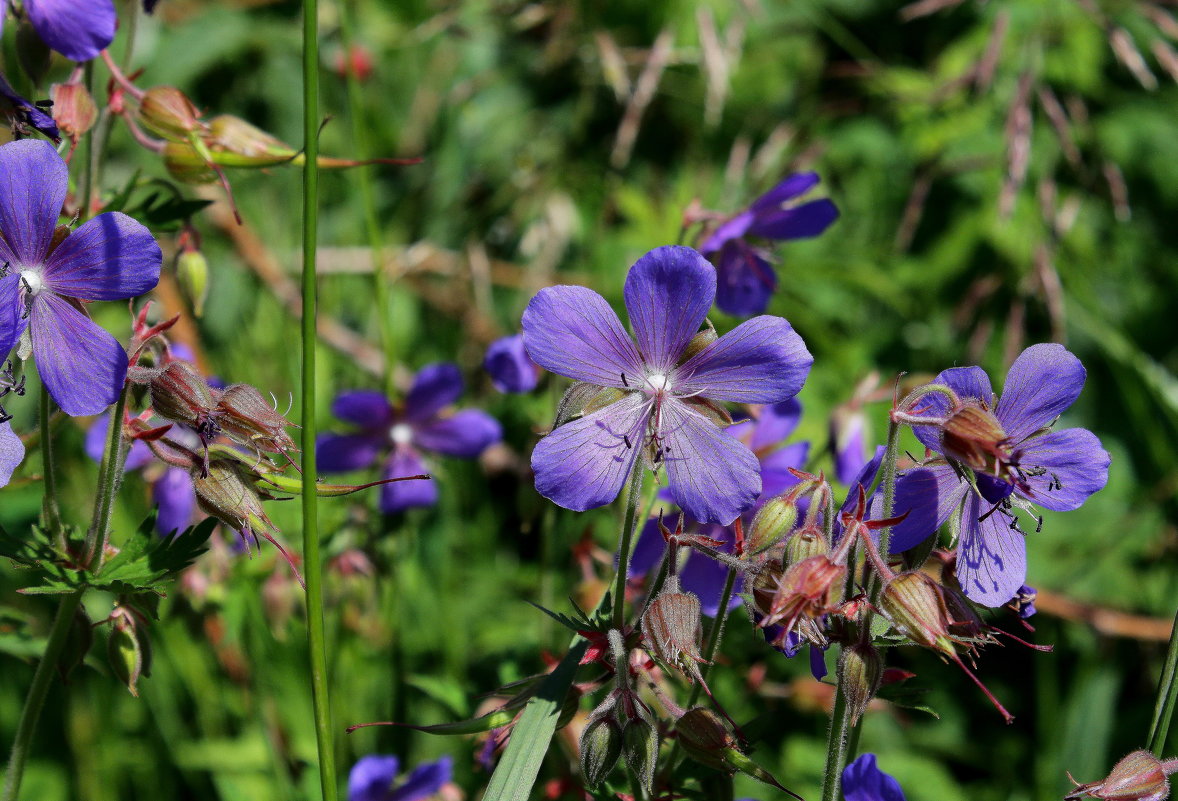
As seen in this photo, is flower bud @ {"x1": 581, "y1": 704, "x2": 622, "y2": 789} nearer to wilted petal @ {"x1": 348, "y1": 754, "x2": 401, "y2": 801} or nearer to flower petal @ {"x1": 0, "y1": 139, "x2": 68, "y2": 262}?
wilted petal @ {"x1": 348, "y1": 754, "x2": 401, "y2": 801}

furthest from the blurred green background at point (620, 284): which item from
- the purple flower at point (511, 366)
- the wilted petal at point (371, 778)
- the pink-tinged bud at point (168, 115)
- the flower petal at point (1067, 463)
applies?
the flower petal at point (1067, 463)

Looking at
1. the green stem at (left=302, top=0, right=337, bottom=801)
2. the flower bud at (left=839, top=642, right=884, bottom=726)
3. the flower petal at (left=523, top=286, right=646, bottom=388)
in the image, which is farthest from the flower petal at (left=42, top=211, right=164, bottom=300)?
the flower bud at (left=839, top=642, right=884, bottom=726)

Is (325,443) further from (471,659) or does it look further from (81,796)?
(81,796)

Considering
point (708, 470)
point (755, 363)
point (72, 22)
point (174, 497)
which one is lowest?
point (174, 497)

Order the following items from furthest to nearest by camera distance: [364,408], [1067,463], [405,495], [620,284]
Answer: [620,284]
[364,408]
[405,495]
[1067,463]

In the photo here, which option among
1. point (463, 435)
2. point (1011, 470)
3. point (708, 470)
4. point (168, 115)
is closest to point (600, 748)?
point (708, 470)

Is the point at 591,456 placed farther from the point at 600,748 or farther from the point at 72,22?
the point at 72,22

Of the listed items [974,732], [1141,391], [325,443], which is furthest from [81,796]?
[1141,391]

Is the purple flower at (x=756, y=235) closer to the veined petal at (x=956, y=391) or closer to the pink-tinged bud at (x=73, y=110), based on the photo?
the veined petal at (x=956, y=391)
